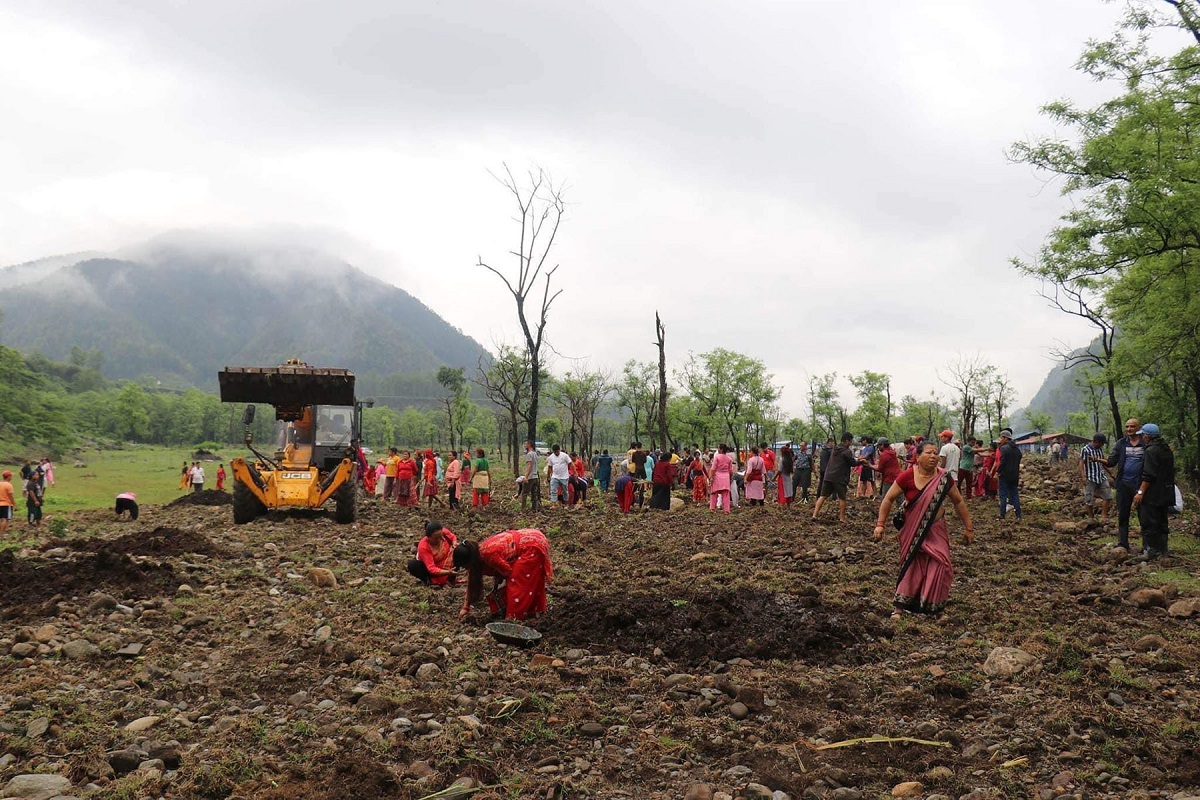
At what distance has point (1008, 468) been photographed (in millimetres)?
14047

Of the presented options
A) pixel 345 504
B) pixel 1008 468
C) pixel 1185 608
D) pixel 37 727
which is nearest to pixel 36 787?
pixel 37 727

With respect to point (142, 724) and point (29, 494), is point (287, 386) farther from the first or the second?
point (142, 724)

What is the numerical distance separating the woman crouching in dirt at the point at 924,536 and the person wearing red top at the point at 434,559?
4.39m

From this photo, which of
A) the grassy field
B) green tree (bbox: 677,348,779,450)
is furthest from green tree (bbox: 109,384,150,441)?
green tree (bbox: 677,348,779,450)

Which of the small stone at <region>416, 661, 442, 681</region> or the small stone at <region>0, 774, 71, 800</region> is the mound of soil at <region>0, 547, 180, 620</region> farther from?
the small stone at <region>416, 661, 442, 681</region>

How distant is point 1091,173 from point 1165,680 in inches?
437

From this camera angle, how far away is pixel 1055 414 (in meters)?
188

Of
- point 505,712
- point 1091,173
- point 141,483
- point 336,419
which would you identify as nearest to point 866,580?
point 505,712

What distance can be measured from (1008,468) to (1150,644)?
27.9ft

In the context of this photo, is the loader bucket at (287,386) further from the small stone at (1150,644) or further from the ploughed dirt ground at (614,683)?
the small stone at (1150,644)

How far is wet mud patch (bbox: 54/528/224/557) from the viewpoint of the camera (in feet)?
34.7

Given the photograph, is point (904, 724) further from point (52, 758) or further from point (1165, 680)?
point (52, 758)

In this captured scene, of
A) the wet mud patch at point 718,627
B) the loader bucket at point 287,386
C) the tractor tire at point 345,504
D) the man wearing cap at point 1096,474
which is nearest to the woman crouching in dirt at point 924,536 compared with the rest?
the wet mud patch at point 718,627

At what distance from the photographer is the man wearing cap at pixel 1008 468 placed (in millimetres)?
13665
